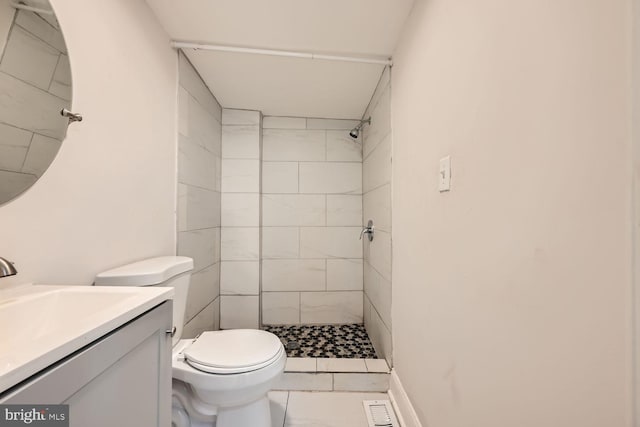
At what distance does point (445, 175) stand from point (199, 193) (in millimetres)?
1616

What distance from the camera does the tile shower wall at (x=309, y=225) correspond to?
247 centimetres

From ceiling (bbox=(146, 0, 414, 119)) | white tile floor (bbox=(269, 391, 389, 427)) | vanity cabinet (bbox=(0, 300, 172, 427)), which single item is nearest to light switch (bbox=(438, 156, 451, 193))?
ceiling (bbox=(146, 0, 414, 119))

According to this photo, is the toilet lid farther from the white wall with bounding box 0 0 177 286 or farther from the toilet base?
the white wall with bounding box 0 0 177 286

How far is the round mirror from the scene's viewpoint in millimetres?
691

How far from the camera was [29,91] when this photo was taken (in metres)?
0.75

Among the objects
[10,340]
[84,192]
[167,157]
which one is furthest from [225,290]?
[10,340]

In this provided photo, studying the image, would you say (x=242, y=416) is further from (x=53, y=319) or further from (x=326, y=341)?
(x=326, y=341)

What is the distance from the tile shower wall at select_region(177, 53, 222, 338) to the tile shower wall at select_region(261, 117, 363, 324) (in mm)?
457

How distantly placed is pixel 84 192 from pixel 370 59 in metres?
1.64

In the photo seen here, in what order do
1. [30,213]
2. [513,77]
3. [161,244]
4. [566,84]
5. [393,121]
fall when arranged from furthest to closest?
1. [393,121]
2. [161,244]
3. [30,213]
4. [513,77]
5. [566,84]

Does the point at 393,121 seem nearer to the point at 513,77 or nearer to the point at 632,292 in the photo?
the point at 513,77

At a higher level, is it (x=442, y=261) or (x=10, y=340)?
(x=442, y=261)

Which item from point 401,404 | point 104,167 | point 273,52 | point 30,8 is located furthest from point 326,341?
point 30,8

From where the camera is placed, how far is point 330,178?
251 cm
